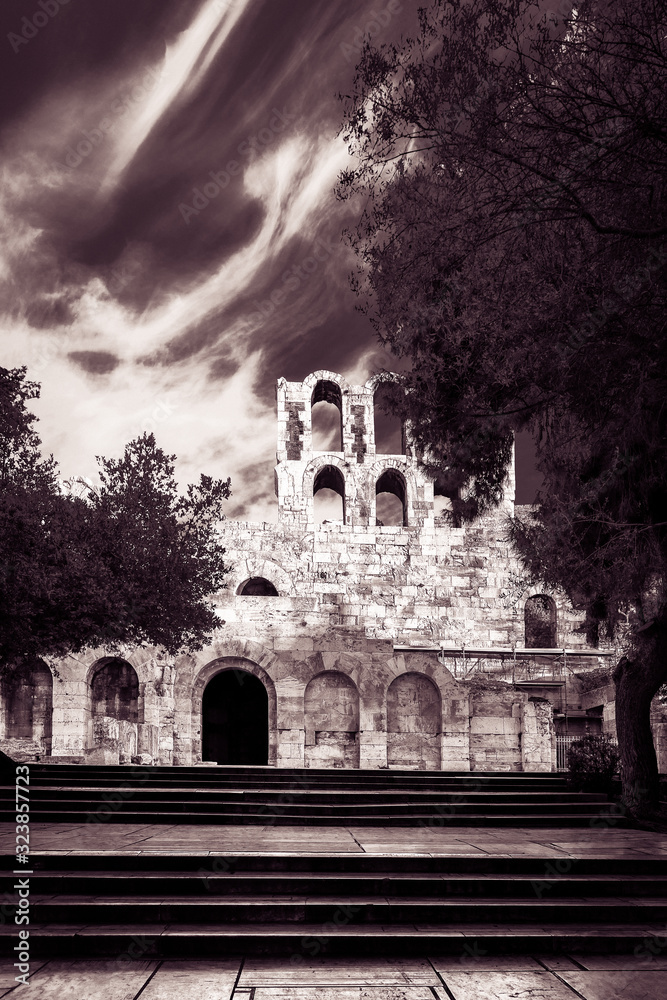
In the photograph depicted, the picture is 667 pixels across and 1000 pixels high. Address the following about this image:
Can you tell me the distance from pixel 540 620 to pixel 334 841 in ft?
75.4

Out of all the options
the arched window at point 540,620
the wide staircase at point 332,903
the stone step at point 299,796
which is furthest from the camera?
the arched window at point 540,620

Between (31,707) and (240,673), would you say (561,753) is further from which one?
(31,707)

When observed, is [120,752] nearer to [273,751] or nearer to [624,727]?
[273,751]

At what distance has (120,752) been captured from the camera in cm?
1734

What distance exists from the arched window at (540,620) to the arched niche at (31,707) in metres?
18.0

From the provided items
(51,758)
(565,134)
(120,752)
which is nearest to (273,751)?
(120,752)

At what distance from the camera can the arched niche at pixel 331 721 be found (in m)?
18.8

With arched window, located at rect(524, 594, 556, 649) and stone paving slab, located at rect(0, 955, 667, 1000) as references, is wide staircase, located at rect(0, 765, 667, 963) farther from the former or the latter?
arched window, located at rect(524, 594, 556, 649)

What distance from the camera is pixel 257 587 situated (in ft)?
92.1

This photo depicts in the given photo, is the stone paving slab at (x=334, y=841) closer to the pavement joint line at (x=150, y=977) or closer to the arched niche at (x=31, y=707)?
the pavement joint line at (x=150, y=977)

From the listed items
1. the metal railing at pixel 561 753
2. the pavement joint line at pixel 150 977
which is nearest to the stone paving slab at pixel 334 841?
the pavement joint line at pixel 150 977

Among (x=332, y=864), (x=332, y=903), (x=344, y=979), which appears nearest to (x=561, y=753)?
(x=332, y=864)

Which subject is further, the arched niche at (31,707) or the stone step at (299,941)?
the arched niche at (31,707)

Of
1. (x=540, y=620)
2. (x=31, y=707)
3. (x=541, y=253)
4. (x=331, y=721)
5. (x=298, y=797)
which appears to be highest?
(x=541, y=253)
